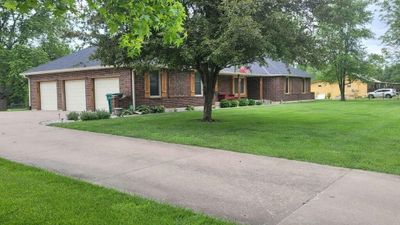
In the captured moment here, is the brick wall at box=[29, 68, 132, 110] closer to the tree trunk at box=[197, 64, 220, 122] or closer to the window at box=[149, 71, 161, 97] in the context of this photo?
the window at box=[149, 71, 161, 97]

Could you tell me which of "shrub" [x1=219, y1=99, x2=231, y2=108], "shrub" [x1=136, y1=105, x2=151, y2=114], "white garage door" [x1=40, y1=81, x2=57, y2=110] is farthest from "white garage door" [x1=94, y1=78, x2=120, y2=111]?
"shrub" [x1=219, y1=99, x2=231, y2=108]

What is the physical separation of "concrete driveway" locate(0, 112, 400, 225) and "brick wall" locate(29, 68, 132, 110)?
11.6m

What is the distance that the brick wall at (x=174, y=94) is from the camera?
2119cm

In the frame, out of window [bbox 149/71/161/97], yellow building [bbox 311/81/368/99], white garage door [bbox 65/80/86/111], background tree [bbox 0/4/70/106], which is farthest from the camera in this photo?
yellow building [bbox 311/81/368/99]

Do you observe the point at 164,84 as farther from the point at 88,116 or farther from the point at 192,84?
the point at 88,116

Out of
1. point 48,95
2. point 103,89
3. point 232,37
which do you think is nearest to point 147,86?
point 103,89

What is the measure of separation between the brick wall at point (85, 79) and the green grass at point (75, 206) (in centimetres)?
1521

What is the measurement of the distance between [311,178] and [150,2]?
12.2 feet

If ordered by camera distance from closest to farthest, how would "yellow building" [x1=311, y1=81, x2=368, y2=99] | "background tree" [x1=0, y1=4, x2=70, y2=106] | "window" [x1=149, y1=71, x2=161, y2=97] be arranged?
1. "window" [x1=149, y1=71, x2=161, y2=97]
2. "background tree" [x1=0, y1=4, x2=70, y2=106]
3. "yellow building" [x1=311, y1=81, x2=368, y2=99]

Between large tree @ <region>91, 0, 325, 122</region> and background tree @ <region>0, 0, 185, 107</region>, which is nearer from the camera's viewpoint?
background tree @ <region>0, 0, 185, 107</region>

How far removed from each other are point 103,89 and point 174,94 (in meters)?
4.08

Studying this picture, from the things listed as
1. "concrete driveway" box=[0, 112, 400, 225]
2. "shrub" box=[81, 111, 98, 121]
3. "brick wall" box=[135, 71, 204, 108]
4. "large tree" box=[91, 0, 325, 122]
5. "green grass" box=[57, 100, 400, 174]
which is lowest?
"concrete driveway" box=[0, 112, 400, 225]

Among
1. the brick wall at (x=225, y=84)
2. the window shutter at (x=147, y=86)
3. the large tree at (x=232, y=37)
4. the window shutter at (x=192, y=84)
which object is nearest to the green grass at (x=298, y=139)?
the large tree at (x=232, y=37)

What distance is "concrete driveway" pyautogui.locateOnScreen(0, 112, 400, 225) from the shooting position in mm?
4668
